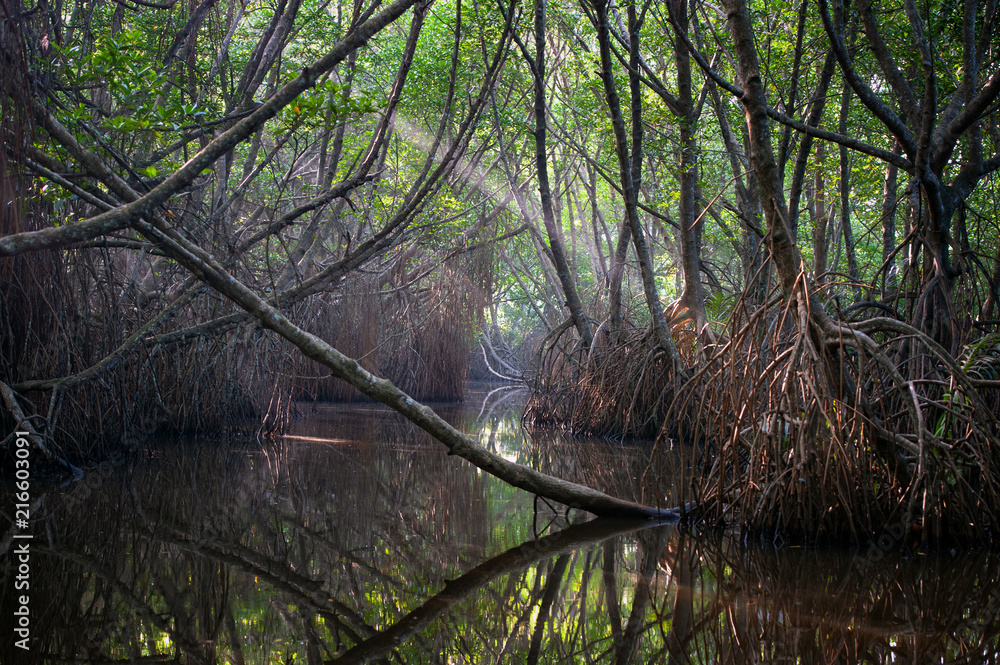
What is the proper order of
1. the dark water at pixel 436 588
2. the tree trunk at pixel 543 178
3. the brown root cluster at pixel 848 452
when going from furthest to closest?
the tree trunk at pixel 543 178
the brown root cluster at pixel 848 452
the dark water at pixel 436 588

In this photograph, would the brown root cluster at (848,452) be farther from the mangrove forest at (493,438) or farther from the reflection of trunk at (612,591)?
the reflection of trunk at (612,591)

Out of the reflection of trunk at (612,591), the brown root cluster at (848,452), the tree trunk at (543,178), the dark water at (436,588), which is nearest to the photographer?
the dark water at (436,588)

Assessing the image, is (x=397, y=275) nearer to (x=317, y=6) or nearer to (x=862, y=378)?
(x=317, y=6)

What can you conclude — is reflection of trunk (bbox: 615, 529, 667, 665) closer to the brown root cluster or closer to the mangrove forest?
the mangrove forest

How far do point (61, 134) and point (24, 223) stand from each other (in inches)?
19.6

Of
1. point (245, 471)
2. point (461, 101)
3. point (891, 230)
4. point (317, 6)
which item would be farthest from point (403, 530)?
point (461, 101)

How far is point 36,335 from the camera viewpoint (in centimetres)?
418

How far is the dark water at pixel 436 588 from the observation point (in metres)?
2.02

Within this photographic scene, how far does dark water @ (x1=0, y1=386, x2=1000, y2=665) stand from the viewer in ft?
6.62

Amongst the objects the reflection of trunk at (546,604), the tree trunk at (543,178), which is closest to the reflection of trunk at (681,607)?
the reflection of trunk at (546,604)

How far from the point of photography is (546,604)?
7.95 feet

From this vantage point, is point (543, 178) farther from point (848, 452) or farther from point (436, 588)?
point (436, 588)

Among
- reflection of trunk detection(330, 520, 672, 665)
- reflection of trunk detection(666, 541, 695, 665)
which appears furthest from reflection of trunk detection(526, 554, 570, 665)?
reflection of trunk detection(666, 541, 695, 665)

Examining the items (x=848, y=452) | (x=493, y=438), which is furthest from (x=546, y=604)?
(x=493, y=438)
